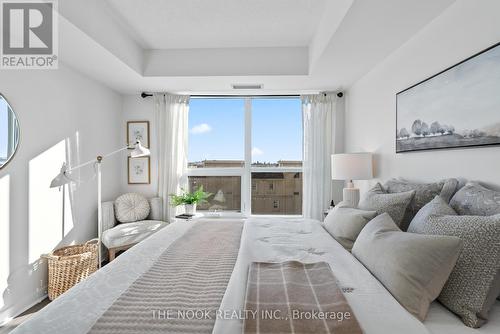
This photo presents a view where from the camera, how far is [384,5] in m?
1.77

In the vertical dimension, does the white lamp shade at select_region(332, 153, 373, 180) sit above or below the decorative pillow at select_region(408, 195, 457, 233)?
above

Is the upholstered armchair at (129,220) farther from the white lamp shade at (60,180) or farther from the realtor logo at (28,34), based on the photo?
the realtor logo at (28,34)

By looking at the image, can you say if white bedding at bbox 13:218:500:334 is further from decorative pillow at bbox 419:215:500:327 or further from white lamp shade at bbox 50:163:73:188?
white lamp shade at bbox 50:163:73:188

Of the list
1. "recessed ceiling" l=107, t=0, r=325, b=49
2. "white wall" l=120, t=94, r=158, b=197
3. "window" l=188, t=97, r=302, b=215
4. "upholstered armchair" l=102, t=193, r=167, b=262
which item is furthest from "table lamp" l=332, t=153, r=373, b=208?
"white wall" l=120, t=94, r=158, b=197

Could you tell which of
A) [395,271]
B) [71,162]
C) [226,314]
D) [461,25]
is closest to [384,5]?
[461,25]

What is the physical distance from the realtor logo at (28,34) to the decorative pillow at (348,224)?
2.58 metres

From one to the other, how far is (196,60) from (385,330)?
3.25 metres

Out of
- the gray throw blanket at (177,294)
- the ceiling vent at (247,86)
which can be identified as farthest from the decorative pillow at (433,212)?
the ceiling vent at (247,86)

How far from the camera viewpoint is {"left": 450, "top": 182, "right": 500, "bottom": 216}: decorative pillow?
1.30 metres

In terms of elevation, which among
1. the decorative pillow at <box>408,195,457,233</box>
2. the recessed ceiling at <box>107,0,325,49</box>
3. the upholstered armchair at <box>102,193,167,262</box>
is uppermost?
the recessed ceiling at <box>107,0,325,49</box>

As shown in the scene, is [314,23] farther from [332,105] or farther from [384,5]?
[332,105]

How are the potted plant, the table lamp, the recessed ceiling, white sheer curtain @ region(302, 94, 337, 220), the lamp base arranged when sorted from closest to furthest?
1. the recessed ceiling
2. the table lamp
3. the lamp base
4. the potted plant
5. white sheer curtain @ region(302, 94, 337, 220)

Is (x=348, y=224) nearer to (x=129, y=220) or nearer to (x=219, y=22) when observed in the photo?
(x=219, y=22)

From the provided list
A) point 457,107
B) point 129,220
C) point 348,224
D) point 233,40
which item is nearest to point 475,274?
point 348,224
